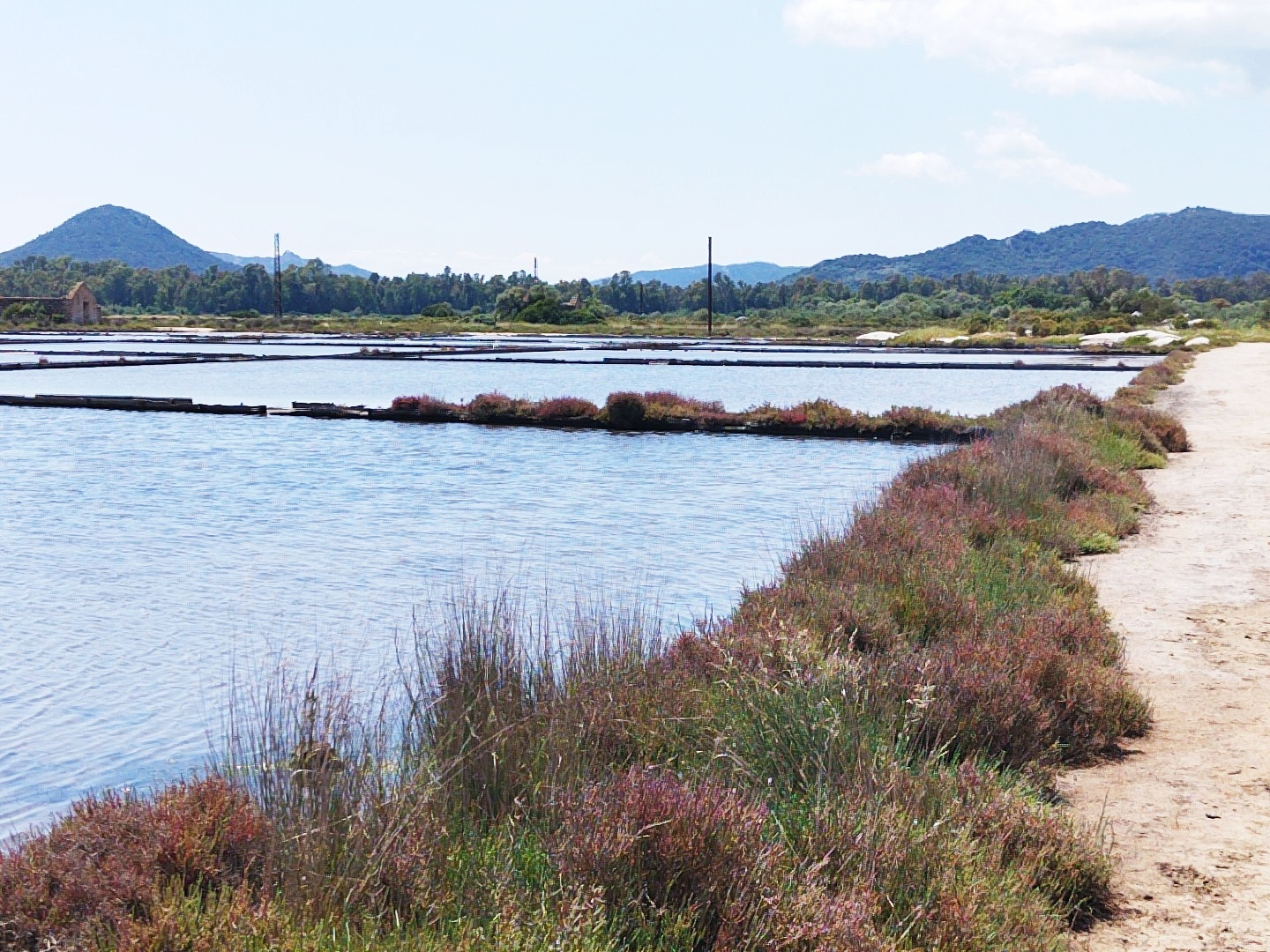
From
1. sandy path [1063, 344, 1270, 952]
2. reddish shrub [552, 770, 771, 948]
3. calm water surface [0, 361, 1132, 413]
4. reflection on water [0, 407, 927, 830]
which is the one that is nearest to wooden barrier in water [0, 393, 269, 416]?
calm water surface [0, 361, 1132, 413]

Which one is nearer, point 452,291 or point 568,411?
point 568,411

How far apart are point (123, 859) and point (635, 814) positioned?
4.57ft

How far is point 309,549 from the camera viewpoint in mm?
12523

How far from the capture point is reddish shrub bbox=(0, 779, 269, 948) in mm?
3416

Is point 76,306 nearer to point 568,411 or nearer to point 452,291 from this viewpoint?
point 452,291

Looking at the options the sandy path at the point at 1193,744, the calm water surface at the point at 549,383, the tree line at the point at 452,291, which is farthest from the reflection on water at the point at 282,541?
the tree line at the point at 452,291

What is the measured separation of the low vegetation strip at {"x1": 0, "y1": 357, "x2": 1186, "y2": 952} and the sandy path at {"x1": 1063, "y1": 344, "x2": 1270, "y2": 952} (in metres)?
0.20

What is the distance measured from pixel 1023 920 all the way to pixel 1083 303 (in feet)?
352

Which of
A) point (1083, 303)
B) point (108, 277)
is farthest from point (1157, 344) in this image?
point (108, 277)

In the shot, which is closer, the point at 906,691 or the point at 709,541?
the point at 906,691

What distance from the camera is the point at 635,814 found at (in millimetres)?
3840

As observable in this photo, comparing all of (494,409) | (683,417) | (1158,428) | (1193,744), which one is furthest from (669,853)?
(494,409)

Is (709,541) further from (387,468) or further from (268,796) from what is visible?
(268,796)

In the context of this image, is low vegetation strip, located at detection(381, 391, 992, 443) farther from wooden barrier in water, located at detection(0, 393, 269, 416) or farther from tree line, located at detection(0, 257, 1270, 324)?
tree line, located at detection(0, 257, 1270, 324)
